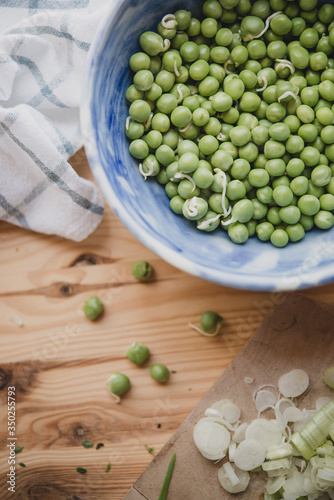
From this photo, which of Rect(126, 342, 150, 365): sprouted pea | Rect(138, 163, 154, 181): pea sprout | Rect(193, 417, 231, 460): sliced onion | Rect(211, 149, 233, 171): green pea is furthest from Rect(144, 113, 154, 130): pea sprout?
Rect(193, 417, 231, 460): sliced onion

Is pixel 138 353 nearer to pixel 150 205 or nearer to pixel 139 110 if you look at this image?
pixel 150 205

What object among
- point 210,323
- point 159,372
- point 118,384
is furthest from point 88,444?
point 210,323

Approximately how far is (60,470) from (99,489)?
146 mm

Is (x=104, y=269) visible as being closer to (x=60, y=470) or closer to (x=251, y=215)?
(x=251, y=215)

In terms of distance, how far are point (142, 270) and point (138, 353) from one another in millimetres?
268

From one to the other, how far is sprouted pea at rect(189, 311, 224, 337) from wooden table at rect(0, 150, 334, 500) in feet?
0.09

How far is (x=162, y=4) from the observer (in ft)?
4.44

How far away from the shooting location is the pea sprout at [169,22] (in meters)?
1.35

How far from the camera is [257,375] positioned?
157 centimetres

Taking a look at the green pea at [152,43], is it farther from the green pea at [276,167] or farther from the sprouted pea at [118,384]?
the sprouted pea at [118,384]

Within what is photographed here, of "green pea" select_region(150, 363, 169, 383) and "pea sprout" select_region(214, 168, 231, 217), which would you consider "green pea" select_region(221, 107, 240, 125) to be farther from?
"green pea" select_region(150, 363, 169, 383)

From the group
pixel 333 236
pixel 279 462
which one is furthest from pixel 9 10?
pixel 279 462

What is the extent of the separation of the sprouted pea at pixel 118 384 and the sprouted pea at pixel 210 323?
29 cm

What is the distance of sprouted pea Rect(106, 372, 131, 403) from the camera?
157 centimetres
